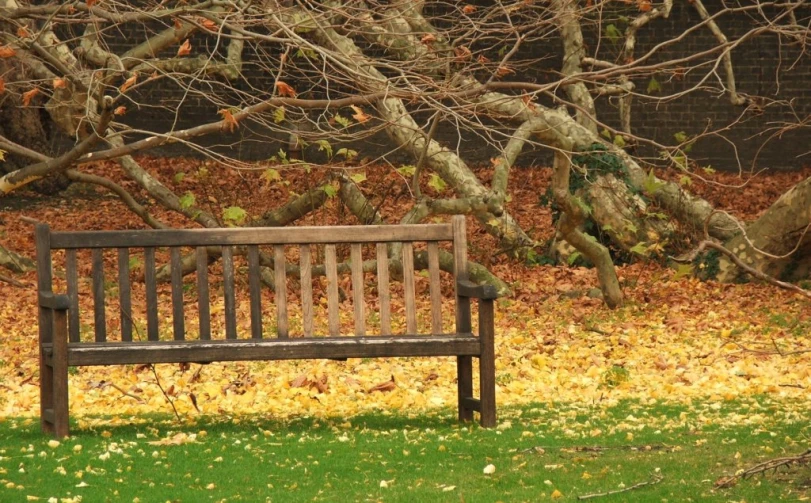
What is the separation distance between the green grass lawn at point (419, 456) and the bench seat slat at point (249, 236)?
2.92 feet

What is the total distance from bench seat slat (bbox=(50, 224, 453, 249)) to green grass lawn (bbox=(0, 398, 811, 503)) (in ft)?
2.92

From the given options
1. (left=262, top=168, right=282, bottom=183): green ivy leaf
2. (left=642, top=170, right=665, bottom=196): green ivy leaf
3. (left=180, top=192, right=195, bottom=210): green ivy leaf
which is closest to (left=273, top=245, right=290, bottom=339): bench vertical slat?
(left=642, top=170, right=665, bottom=196): green ivy leaf

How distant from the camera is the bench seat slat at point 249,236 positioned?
5.63 meters

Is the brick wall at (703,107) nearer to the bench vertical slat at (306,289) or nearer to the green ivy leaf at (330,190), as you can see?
the green ivy leaf at (330,190)

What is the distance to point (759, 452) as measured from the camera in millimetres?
4934

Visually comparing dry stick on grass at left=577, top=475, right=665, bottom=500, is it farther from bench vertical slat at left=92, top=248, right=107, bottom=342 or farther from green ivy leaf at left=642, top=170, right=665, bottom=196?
green ivy leaf at left=642, top=170, right=665, bottom=196

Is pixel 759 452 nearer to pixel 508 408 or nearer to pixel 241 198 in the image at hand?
pixel 508 408

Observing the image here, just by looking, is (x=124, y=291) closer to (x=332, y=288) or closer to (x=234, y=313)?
(x=234, y=313)

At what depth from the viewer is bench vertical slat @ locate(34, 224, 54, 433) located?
5.54m

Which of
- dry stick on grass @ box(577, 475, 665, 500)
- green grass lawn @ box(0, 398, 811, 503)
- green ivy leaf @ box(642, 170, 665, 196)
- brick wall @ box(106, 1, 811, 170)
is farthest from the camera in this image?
brick wall @ box(106, 1, 811, 170)

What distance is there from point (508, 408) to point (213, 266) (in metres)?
7.82

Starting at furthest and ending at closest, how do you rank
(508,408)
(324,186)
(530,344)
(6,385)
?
(324,186)
(530,344)
(6,385)
(508,408)

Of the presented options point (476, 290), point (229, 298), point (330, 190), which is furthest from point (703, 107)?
point (229, 298)

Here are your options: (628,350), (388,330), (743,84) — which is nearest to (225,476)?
(388,330)
